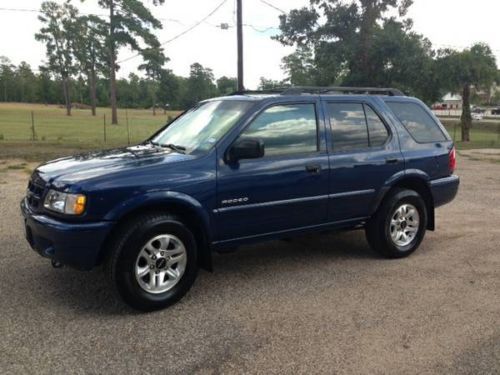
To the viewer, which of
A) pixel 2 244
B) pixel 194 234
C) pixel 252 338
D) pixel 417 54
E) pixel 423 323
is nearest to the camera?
pixel 252 338

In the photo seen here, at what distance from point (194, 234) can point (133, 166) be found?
2.57ft

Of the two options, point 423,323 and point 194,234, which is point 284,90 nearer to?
point 194,234

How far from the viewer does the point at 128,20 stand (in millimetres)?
49094

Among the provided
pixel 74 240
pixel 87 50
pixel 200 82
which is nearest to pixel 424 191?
pixel 74 240

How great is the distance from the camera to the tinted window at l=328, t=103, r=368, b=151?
502cm

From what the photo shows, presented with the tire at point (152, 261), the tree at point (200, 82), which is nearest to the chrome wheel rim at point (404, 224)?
the tire at point (152, 261)

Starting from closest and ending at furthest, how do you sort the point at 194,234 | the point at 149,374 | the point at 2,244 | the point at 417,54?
the point at 149,374, the point at 194,234, the point at 2,244, the point at 417,54

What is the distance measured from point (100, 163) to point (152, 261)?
0.93 metres

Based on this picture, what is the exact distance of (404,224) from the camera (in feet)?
18.3

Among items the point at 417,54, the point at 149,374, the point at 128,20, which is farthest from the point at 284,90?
the point at 128,20

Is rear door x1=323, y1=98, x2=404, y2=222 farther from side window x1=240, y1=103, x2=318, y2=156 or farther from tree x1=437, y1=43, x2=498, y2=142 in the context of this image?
tree x1=437, y1=43, x2=498, y2=142

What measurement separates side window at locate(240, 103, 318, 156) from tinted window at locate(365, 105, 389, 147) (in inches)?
29.2

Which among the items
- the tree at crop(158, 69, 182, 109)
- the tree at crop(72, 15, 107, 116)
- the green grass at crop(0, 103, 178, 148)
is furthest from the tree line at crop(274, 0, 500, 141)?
the tree at crop(158, 69, 182, 109)

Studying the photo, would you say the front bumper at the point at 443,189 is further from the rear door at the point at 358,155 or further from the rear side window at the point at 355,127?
the rear side window at the point at 355,127
